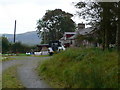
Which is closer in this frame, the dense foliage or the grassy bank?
the grassy bank

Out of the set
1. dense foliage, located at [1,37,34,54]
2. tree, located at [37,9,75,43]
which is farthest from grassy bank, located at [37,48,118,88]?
tree, located at [37,9,75,43]

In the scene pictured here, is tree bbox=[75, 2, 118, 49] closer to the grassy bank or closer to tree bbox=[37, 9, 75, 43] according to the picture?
the grassy bank

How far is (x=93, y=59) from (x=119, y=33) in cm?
355

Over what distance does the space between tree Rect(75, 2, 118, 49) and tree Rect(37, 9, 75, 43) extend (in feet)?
163

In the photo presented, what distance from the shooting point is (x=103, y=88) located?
847cm

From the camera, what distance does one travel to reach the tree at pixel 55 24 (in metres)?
67.7

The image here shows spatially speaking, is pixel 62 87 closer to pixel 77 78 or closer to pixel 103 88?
pixel 77 78

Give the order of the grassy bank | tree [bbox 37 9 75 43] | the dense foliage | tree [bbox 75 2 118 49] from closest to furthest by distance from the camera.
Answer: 1. the grassy bank
2. tree [bbox 75 2 118 49]
3. the dense foliage
4. tree [bbox 37 9 75 43]

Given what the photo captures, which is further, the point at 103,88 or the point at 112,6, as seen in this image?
the point at 112,6

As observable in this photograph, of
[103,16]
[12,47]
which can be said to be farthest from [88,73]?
[12,47]

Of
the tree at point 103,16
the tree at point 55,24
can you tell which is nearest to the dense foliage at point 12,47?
the tree at point 55,24

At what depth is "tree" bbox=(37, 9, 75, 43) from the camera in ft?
222

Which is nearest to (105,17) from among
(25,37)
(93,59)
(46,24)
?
(93,59)

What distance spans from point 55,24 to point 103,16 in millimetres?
55901
